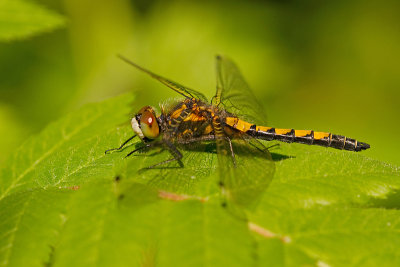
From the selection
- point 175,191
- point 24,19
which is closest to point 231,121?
point 175,191

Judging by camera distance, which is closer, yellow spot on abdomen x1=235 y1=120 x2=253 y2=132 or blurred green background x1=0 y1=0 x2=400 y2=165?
yellow spot on abdomen x1=235 y1=120 x2=253 y2=132

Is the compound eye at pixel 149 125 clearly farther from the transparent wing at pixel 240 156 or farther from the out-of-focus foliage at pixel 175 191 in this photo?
the transparent wing at pixel 240 156

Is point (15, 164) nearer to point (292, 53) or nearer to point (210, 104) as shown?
point (210, 104)

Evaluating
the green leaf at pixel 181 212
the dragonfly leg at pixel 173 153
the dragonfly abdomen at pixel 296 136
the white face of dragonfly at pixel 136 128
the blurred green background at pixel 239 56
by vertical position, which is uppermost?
the blurred green background at pixel 239 56

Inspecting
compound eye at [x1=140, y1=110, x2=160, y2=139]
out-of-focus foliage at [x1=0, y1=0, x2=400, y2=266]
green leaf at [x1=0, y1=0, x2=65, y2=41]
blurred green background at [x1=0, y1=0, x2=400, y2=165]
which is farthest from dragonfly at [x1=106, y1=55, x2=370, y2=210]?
blurred green background at [x1=0, y1=0, x2=400, y2=165]

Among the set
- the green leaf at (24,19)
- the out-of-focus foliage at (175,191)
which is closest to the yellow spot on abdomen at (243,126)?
the out-of-focus foliage at (175,191)

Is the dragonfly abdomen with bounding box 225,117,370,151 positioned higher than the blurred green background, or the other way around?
the blurred green background

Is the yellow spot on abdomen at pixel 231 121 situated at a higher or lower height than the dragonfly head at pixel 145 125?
higher

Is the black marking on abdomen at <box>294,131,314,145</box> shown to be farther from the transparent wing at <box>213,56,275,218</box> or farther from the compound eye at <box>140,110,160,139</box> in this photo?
the compound eye at <box>140,110,160,139</box>

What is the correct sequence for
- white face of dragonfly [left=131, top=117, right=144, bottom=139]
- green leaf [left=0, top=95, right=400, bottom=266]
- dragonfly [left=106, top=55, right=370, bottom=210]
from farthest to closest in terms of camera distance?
white face of dragonfly [left=131, top=117, right=144, bottom=139], dragonfly [left=106, top=55, right=370, bottom=210], green leaf [left=0, top=95, right=400, bottom=266]

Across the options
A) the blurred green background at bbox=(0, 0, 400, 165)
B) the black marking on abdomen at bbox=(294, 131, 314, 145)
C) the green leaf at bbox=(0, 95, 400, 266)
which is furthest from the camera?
the blurred green background at bbox=(0, 0, 400, 165)
